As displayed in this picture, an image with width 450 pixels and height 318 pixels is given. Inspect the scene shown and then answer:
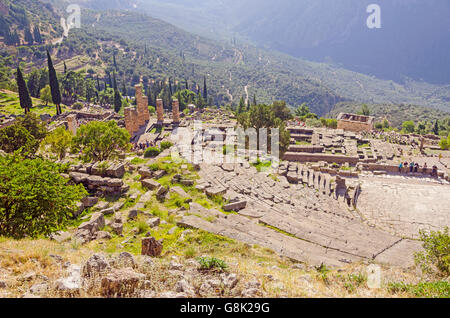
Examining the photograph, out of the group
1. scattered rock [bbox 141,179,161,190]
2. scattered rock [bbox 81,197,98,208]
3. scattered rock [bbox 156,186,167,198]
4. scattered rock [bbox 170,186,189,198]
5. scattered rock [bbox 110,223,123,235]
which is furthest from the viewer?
scattered rock [bbox 141,179,161,190]

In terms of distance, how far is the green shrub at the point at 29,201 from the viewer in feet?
30.5

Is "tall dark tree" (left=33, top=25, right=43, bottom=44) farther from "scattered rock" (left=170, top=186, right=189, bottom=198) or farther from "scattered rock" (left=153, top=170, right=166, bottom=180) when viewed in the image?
"scattered rock" (left=170, top=186, right=189, bottom=198)

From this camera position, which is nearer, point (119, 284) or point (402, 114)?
point (119, 284)

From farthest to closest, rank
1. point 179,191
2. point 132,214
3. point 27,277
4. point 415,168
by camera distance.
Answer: point 415,168 → point 179,191 → point 132,214 → point 27,277

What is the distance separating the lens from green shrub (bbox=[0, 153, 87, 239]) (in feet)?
30.5

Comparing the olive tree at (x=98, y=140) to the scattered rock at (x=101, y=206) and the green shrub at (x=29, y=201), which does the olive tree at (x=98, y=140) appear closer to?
the scattered rock at (x=101, y=206)

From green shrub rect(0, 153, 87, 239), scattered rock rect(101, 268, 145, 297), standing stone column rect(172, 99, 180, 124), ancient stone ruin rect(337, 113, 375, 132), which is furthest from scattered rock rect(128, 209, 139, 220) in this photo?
ancient stone ruin rect(337, 113, 375, 132)

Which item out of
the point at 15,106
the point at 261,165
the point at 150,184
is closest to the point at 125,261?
the point at 150,184

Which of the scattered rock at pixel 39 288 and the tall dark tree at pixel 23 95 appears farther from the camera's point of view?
the tall dark tree at pixel 23 95

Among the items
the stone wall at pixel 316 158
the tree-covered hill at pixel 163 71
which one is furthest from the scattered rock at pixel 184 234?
the tree-covered hill at pixel 163 71

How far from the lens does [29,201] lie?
9484mm

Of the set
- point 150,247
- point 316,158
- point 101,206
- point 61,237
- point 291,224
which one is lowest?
point 316,158

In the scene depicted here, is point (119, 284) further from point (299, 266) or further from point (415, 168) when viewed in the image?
point (415, 168)
